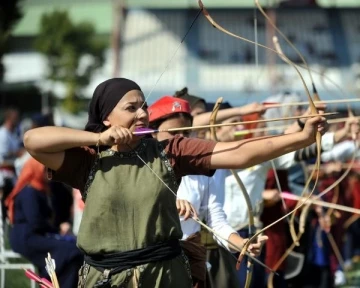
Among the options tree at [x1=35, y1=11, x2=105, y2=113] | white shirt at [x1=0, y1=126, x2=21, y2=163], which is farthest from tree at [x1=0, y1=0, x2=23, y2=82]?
white shirt at [x1=0, y1=126, x2=21, y2=163]

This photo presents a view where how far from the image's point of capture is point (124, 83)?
3799 mm

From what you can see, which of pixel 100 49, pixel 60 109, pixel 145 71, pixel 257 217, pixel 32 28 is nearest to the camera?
pixel 257 217

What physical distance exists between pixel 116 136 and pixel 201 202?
1612mm

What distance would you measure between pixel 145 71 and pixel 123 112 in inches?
922

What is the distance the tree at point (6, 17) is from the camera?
3451 centimetres

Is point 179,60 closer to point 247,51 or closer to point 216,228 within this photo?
point 247,51

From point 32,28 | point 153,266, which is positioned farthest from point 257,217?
point 32,28

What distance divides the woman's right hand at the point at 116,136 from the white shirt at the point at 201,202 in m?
1.41

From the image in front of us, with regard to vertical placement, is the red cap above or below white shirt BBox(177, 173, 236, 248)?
above

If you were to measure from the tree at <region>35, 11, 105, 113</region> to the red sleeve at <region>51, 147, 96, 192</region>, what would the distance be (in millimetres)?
33708

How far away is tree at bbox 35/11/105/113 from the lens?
38281mm

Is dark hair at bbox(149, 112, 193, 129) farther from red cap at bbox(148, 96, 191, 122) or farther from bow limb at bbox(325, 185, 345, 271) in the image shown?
bow limb at bbox(325, 185, 345, 271)

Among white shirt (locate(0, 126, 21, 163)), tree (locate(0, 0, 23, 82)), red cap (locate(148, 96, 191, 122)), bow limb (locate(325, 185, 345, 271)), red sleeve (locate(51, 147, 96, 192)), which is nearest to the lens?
red sleeve (locate(51, 147, 96, 192))

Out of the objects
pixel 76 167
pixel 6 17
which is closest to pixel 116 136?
pixel 76 167
